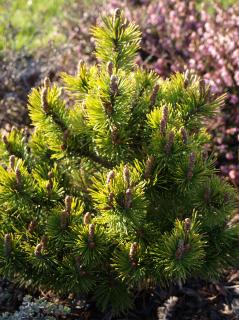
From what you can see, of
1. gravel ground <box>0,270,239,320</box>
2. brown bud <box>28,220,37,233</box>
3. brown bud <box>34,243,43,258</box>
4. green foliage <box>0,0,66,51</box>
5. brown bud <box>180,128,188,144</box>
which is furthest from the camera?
green foliage <box>0,0,66,51</box>

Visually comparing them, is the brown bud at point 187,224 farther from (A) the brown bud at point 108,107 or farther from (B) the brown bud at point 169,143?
(A) the brown bud at point 108,107

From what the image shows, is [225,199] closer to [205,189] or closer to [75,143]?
[205,189]

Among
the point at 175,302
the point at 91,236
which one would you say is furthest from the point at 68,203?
the point at 175,302

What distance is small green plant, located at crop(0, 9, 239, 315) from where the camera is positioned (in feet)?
8.21

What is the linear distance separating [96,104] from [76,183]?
0.65 meters

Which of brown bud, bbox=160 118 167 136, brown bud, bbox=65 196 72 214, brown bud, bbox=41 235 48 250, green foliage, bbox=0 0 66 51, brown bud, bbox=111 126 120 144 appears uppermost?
green foliage, bbox=0 0 66 51

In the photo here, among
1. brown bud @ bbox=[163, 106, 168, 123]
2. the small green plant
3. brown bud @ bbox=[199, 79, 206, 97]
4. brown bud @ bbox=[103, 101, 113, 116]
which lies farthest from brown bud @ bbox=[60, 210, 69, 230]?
brown bud @ bbox=[199, 79, 206, 97]

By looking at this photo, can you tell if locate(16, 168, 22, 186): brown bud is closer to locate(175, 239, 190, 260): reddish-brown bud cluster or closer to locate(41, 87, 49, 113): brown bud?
locate(41, 87, 49, 113): brown bud

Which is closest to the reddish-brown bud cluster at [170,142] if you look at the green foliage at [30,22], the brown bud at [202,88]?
the brown bud at [202,88]

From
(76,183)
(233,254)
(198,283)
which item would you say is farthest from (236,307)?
(76,183)

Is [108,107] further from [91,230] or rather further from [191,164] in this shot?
[91,230]

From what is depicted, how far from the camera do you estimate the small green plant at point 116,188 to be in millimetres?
2504

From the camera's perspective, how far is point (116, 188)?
2393 millimetres

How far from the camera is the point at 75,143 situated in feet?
8.96
